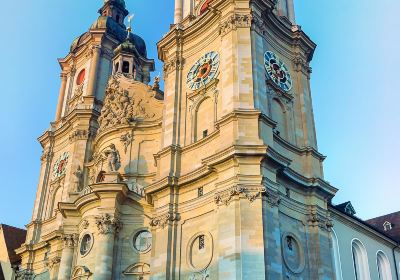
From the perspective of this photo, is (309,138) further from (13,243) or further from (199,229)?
(13,243)

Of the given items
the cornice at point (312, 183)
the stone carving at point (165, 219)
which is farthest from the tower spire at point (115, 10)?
the cornice at point (312, 183)

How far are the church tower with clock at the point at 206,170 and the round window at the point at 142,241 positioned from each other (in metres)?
0.07

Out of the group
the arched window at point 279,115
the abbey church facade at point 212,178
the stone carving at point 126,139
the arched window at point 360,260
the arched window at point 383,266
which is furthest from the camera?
the arched window at point 383,266

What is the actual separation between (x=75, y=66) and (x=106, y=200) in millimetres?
19557

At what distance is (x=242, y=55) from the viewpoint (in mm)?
25297

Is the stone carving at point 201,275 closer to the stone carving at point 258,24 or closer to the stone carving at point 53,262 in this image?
the stone carving at point 258,24

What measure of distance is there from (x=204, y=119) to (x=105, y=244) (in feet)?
26.2

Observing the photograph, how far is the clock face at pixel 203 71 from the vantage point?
1060 inches

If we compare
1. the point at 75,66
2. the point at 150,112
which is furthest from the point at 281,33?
the point at 75,66

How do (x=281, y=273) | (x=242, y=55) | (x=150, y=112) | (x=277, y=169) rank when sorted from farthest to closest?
(x=150, y=112) → (x=242, y=55) → (x=277, y=169) → (x=281, y=273)

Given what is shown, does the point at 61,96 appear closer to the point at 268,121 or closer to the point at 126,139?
the point at 126,139

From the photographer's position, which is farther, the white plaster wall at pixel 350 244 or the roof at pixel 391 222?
the roof at pixel 391 222

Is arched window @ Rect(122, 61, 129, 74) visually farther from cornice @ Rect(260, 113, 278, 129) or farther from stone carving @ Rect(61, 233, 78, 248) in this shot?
cornice @ Rect(260, 113, 278, 129)

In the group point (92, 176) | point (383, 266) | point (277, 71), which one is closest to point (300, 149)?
point (277, 71)
